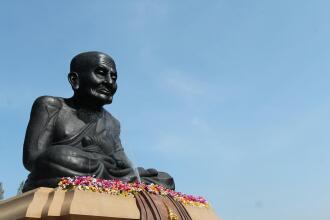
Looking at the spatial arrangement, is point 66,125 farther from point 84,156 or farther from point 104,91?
point 84,156

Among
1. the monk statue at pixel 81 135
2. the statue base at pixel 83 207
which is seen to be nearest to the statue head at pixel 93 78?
the monk statue at pixel 81 135

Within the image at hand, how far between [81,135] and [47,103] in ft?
2.67

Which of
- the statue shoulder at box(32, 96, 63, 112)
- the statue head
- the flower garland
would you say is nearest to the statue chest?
the statue shoulder at box(32, 96, 63, 112)

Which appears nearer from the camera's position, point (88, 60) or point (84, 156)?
point (84, 156)

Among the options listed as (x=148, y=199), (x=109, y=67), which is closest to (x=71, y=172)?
(x=148, y=199)

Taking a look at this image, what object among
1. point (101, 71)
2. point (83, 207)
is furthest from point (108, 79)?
point (83, 207)

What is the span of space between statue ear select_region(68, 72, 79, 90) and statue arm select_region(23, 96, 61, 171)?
0.40 m

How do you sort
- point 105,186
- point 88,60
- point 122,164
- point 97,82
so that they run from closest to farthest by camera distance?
1. point 105,186
2. point 122,164
3. point 97,82
4. point 88,60

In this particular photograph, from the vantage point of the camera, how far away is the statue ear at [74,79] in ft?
25.6

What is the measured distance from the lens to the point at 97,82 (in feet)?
25.1

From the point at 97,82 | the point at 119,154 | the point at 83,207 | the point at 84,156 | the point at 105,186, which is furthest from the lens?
the point at 97,82

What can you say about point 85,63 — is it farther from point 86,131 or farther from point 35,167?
point 35,167

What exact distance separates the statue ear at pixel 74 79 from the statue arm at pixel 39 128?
40 centimetres

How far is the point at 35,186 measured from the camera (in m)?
6.41
